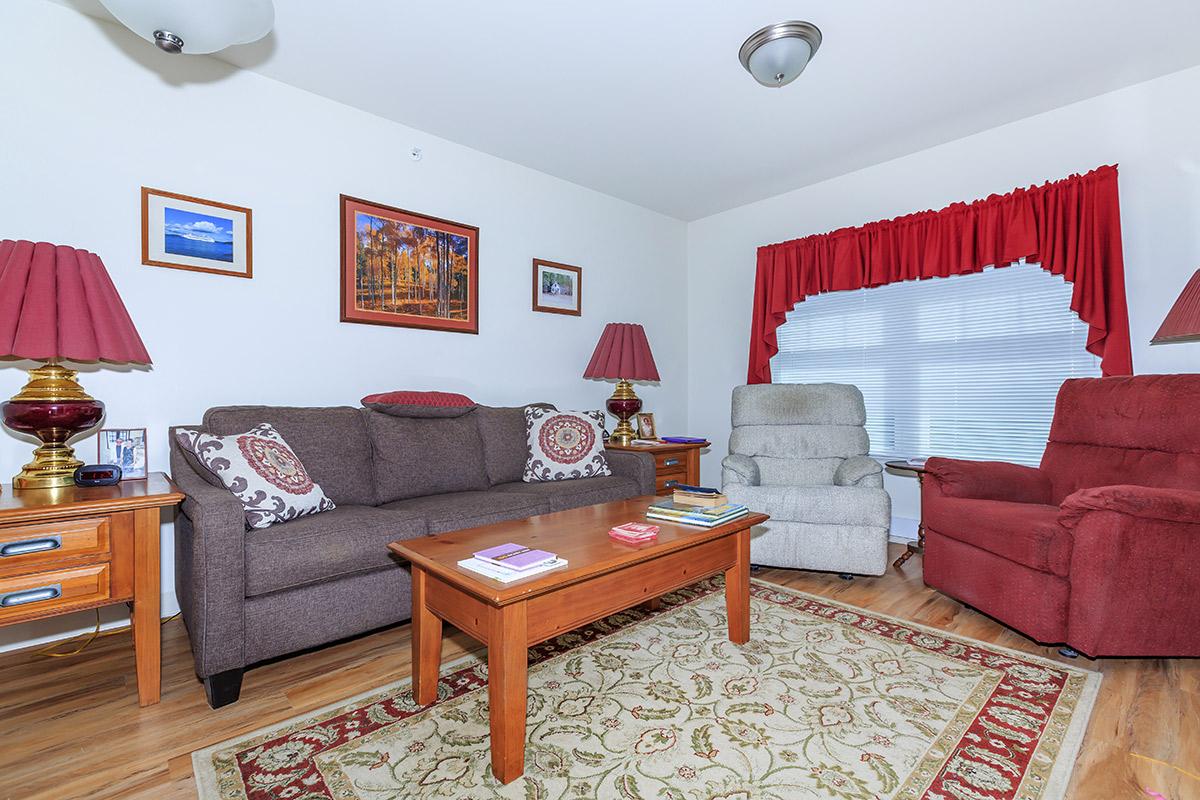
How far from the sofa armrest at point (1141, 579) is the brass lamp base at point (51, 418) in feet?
11.3

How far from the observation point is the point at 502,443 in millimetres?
3092

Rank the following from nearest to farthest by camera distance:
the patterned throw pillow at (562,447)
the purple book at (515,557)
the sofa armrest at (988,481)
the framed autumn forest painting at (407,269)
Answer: the purple book at (515,557) → the sofa armrest at (988,481) → the framed autumn forest painting at (407,269) → the patterned throw pillow at (562,447)

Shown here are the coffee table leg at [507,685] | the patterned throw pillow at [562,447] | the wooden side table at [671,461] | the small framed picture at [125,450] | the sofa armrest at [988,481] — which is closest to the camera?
the coffee table leg at [507,685]

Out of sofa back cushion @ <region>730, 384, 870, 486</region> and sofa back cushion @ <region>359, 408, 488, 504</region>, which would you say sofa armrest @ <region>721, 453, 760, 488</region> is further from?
sofa back cushion @ <region>359, 408, 488, 504</region>

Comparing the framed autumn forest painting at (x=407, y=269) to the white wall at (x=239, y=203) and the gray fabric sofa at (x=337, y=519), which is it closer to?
the white wall at (x=239, y=203)

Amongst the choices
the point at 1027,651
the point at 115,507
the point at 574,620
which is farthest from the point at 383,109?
the point at 1027,651

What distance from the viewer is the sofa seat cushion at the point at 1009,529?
200cm

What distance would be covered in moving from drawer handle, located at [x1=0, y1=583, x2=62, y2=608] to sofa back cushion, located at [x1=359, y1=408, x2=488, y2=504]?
111cm

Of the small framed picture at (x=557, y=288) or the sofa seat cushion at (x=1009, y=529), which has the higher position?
the small framed picture at (x=557, y=288)

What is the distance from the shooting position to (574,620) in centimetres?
156

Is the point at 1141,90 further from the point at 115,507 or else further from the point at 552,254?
the point at 115,507

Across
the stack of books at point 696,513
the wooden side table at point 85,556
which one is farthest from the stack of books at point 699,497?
the wooden side table at point 85,556

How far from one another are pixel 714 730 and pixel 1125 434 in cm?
231

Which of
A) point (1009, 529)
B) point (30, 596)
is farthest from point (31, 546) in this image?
point (1009, 529)
